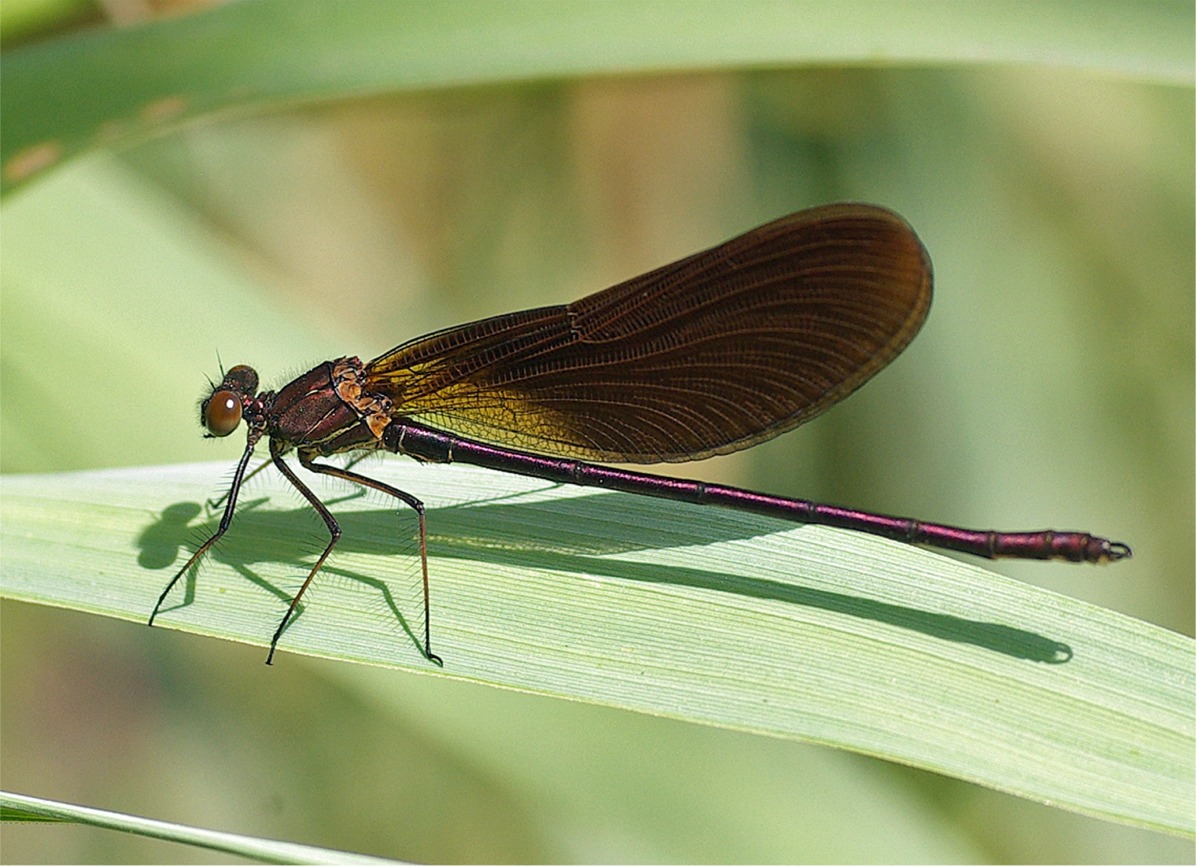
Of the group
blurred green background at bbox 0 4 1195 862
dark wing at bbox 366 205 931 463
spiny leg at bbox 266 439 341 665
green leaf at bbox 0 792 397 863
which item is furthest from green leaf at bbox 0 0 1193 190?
green leaf at bbox 0 792 397 863

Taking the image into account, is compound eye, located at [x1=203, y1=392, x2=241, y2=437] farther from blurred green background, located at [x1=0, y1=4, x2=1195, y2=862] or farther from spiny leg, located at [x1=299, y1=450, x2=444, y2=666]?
blurred green background, located at [x1=0, y1=4, x2=1195, y2=862]

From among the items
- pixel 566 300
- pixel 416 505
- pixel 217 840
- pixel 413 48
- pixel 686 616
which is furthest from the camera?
pixel 566 300

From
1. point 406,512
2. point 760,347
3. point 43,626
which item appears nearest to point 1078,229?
point 760,347

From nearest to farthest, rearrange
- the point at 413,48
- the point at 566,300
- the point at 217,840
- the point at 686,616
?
the point at 217,840 → the point at 686,616 → the point at 413,48 → the point at 566,300

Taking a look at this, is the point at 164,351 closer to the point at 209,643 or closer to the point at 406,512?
the point at 406,512

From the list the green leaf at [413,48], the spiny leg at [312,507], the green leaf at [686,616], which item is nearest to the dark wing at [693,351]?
the green leaf at [686,616]

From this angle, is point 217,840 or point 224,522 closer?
point 217,840

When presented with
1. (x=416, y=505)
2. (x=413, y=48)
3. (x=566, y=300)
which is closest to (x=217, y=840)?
(x=416, y=505)

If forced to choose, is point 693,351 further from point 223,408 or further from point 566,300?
point 566,300
